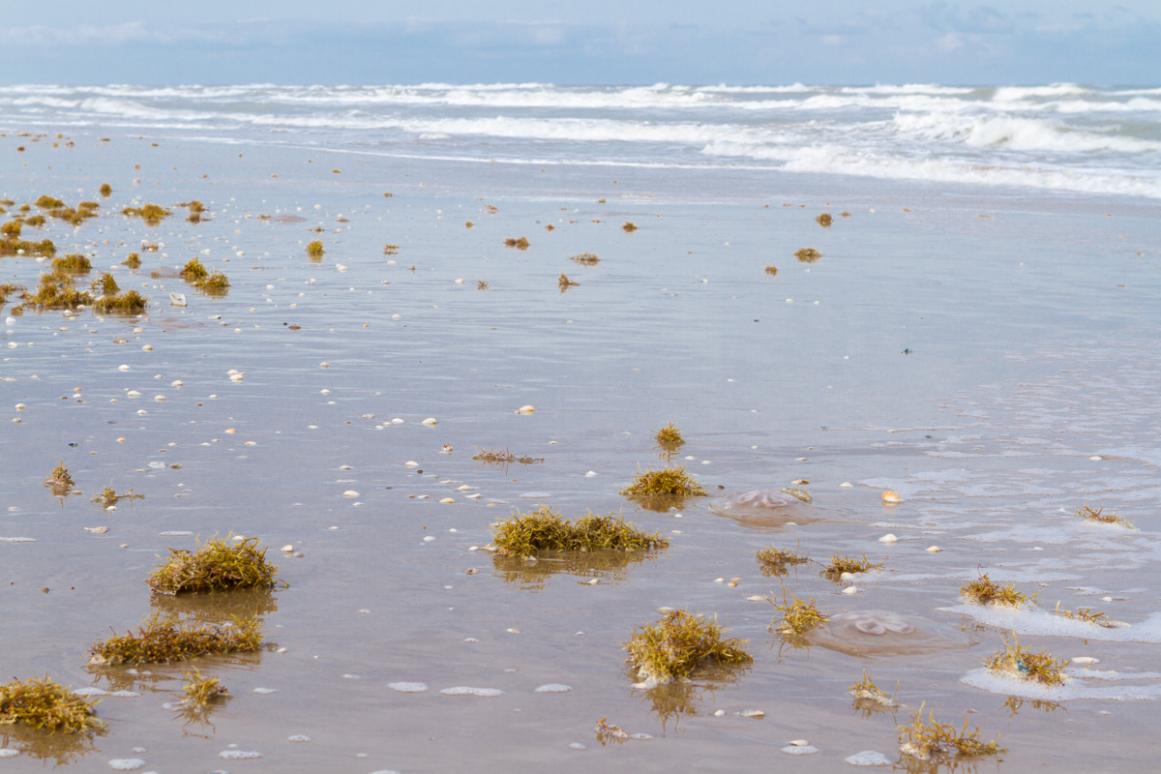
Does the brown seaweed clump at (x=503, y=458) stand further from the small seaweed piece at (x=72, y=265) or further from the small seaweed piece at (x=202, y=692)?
the small seaweed piece at (x=72, y=265)

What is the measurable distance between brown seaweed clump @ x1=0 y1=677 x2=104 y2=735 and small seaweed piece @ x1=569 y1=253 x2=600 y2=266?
14.6 metres

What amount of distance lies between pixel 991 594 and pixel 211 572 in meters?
4.19

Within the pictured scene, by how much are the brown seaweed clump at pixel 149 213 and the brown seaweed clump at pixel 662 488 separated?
1734 centimetres

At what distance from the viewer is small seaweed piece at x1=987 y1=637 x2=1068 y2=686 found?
240 inches

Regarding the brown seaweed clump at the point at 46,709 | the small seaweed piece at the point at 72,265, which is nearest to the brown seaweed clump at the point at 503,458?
the brown seaweed clump at the point at 46,709

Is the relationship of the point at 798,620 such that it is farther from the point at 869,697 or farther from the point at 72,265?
the point at 72,265

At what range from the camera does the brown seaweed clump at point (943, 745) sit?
5309 mm

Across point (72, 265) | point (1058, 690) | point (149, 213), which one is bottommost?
point (1058, 690)

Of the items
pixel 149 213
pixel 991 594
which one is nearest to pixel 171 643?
pixel 991 594

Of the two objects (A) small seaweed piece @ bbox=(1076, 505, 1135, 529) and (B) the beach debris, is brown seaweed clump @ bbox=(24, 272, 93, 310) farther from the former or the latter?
(A) small seaweed piece @ bbox=(1076, 505, 1135, 529)

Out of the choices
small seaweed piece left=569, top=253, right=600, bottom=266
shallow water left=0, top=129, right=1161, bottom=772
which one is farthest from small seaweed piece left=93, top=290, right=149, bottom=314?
small seaweed piece left=569, top=253, right=600, bottom=266

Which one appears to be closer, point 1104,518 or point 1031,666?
point 1031,666

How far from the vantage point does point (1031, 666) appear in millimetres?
6133

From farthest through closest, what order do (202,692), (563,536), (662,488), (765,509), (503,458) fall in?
(503,458) < (662,488) < (765,509) < (563,536) < (202,692)
